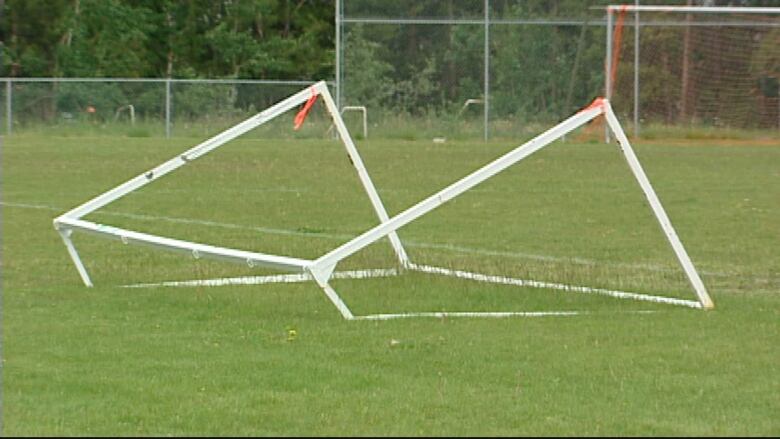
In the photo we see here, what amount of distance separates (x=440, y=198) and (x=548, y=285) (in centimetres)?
218

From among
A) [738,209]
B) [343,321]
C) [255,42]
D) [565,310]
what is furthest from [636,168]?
[255,42]

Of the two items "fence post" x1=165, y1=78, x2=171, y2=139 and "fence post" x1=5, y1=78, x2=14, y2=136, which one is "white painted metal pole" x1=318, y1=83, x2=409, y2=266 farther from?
"fence post" x1=5, y1=78, x2=14, y2=136

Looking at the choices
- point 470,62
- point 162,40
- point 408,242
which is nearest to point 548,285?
point 408,242

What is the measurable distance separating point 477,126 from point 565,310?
3085cm

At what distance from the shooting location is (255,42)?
5806 centimetres

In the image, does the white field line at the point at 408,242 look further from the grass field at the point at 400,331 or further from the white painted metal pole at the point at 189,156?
the white painted metal pole at the point at 189,156

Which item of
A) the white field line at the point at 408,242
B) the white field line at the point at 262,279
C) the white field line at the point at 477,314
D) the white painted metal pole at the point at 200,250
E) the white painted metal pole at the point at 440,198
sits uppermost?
the white painted metal pole at the point at 440,198

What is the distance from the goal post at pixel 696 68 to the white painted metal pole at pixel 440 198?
24.6 meters

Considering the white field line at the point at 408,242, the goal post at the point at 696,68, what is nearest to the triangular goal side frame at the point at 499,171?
the white field line at the point at 408,242

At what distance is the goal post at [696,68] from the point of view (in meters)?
35.3

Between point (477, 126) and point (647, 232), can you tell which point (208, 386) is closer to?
point (647, 232)

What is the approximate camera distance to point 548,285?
12633 mm

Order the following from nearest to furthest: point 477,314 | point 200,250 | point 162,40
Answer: point 477,314 → point 200,250 → point 162,40

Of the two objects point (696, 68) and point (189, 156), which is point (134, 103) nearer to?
point (696, 68)
